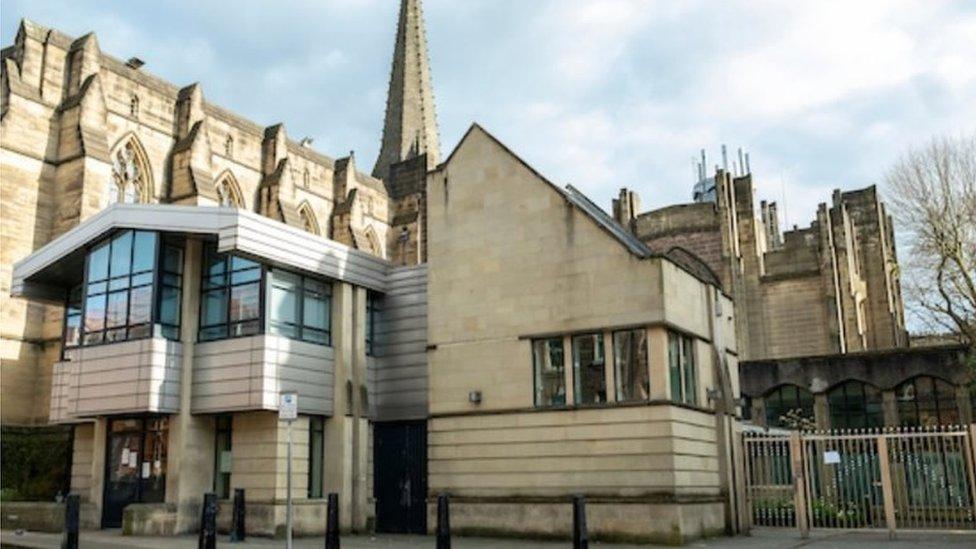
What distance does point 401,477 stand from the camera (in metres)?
19.3

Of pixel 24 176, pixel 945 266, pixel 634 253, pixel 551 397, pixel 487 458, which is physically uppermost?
pixel 24 176

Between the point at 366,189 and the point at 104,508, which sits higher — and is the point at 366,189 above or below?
above

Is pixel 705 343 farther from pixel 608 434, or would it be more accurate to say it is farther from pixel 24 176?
pixel 24 176

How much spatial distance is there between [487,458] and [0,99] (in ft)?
78.0

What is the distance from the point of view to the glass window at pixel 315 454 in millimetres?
18172

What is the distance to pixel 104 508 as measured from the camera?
18.3 metres

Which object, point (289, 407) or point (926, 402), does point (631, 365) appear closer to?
point (289, 407)

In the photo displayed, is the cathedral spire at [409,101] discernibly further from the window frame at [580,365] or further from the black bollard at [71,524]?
the black bollard at [71,524]

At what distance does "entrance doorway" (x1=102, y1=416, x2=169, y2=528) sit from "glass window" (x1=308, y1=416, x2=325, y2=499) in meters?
3.03

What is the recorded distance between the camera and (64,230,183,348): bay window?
58.5 ft

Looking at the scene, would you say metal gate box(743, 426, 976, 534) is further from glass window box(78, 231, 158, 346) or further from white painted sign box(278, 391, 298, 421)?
glass window box(78, 231, 158, 346)

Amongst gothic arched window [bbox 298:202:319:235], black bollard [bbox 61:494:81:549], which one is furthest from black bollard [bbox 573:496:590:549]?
gothic arched window [bbox 298:202:319:235]

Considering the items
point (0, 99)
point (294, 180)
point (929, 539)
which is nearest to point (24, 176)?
point (0, 99)

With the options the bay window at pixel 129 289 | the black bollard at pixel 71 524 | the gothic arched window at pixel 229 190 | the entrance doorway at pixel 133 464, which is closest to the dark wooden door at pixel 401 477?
the entrance doorway at pixel 133 464
